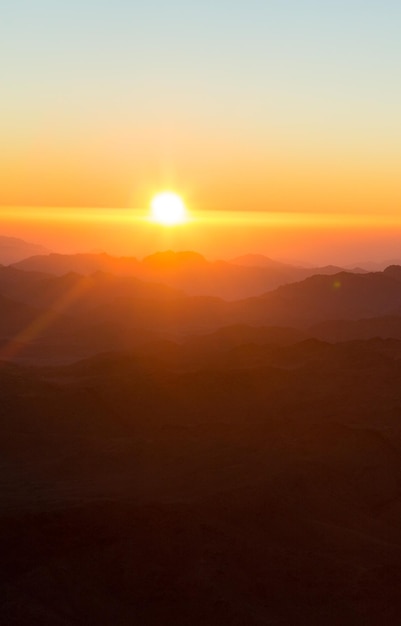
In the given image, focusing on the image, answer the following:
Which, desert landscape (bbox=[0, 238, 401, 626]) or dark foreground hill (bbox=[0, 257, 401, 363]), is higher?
dark foreground hill (bbox=[0, 257, 401, 363])

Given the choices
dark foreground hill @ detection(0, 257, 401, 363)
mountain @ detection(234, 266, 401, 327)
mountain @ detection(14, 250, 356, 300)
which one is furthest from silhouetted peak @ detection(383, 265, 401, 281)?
mountain @ detection(14, 250, 356, 300)

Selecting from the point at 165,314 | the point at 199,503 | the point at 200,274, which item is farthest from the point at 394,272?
the point at 199,503

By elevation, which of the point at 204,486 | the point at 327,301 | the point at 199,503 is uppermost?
the point at 327,301

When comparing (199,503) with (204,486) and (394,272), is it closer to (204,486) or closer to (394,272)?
(204,486)

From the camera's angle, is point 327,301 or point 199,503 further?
point 327,301

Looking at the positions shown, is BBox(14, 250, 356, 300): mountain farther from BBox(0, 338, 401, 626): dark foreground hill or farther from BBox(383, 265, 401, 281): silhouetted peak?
BBox(0, 338, 401, 626): dark foreground hill

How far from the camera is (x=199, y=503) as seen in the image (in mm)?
25906

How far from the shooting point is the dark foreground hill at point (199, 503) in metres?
20.8

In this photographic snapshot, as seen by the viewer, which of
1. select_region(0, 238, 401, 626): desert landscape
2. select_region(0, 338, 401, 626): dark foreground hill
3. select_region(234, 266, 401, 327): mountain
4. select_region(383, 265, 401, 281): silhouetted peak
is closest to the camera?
select_region(0, 338, 401, 626): dark foreground hill

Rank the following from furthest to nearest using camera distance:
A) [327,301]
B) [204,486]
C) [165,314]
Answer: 1. [327,301]
2. [165,314]
3. [204,486]

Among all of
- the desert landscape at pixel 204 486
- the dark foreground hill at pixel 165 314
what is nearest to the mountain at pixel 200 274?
the dark foreground hill at pixel 165 314

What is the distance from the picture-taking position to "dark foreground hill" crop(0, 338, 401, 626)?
20812 millimetres

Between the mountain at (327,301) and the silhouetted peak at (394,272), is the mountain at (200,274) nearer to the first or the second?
the silhouetted peak at (394,272)

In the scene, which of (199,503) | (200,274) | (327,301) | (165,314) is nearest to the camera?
(199,503)
